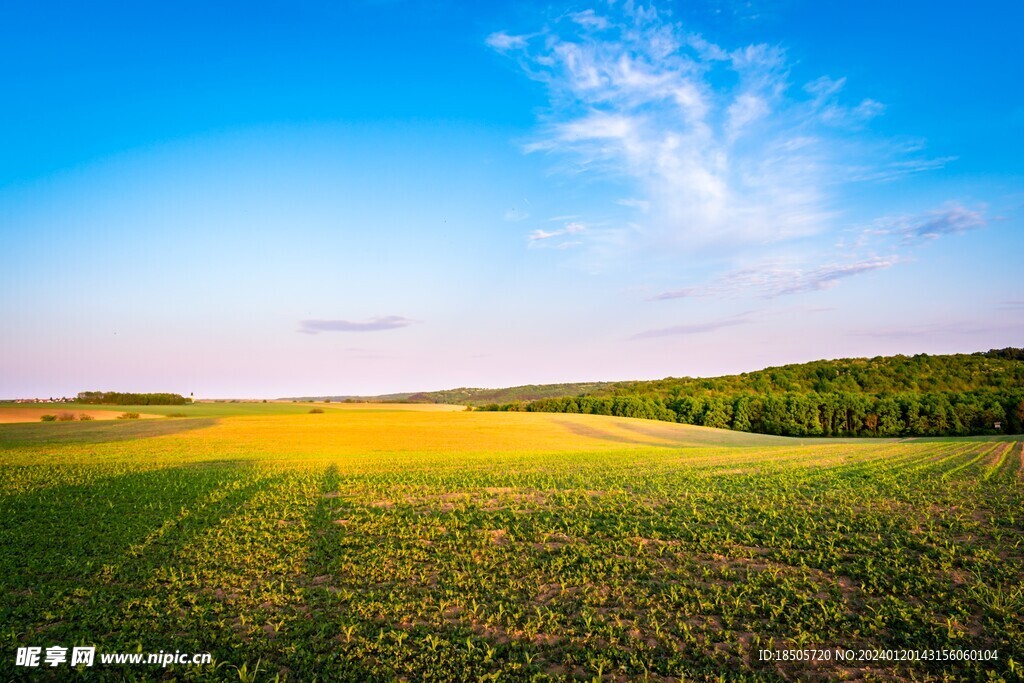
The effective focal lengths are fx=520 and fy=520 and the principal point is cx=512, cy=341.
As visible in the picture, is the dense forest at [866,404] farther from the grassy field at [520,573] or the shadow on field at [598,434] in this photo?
the grassy field at [520,573]

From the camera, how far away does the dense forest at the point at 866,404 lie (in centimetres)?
9738

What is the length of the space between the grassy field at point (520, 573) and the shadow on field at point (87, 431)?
2414 centimetres

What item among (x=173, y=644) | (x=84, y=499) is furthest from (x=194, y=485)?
(x=173, y=644)

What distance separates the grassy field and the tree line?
86619 mm

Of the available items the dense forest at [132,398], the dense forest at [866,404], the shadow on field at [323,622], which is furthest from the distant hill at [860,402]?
the shadow on field at [323,622]

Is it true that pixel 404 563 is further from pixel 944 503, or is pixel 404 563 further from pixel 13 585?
pixel 944 503

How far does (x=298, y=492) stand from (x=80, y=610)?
12.3m

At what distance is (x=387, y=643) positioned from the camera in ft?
27.4

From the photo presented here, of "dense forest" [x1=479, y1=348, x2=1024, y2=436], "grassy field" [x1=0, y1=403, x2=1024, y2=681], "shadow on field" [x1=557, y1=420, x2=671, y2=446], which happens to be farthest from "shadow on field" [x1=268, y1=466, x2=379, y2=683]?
"dense forest" [x1=479, y1=348, x2=1024, y2=436]

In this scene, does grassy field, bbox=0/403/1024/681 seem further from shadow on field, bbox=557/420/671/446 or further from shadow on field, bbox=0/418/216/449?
shadow on field, bbox=557/420/671/446

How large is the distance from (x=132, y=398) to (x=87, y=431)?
51.8 metres

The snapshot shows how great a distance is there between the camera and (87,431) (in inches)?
1999

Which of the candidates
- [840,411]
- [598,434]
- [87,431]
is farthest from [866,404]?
[87,431]

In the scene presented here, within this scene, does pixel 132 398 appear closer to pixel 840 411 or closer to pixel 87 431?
pixel 87 431
